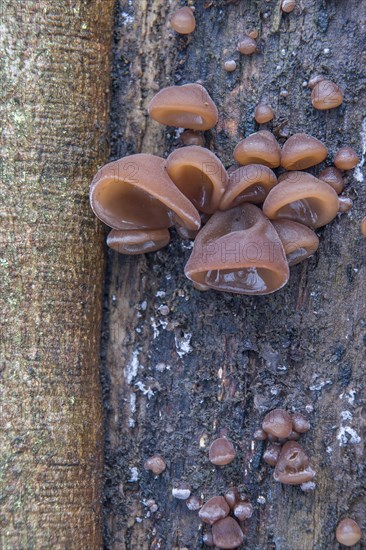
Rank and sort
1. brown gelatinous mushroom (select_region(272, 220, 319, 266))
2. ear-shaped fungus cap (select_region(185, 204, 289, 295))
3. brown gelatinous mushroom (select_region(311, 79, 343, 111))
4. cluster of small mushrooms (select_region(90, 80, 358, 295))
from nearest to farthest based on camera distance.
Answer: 1. ear-shaped fungus cap (select_region(185, 204, 289, 295))
2. cluster of small mushrooms (select_region(90, 80, 358, 295))
3. brown gelatinous mushroom (select_region(272, 220, 319, 266))
4. brown gelatinous mushroom (select_region(311, 79, 343, 111))

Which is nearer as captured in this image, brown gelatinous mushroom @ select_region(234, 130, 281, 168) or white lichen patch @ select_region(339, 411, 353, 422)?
brown gelatinous mushroom @ select_region(234, 130, 281, 168)

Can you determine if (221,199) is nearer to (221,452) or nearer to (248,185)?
(248,185)

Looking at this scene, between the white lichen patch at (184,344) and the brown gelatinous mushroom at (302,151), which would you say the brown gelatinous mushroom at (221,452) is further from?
the brown gelatinous mushroom at (302,151)

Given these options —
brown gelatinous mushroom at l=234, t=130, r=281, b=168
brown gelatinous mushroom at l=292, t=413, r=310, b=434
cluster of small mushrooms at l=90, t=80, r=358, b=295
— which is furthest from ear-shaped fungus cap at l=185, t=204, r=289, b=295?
brown gelatinous mushroom at l=292, t=413, r=310, b=434

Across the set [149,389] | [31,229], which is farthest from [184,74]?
[149,389]

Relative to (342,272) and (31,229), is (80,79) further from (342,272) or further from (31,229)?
(342,272)

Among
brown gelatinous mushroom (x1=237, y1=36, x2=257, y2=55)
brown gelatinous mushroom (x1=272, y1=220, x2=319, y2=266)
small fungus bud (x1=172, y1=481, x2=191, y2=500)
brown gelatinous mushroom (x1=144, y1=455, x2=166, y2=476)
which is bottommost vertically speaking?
small fungus bud (x1=172, y1=481, x2=191, y2=500)

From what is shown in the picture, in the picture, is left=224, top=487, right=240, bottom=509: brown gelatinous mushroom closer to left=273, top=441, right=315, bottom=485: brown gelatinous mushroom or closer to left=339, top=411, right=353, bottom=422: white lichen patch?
left=273, top=441, right=315, bottom=485: brown gelatinous mushroom

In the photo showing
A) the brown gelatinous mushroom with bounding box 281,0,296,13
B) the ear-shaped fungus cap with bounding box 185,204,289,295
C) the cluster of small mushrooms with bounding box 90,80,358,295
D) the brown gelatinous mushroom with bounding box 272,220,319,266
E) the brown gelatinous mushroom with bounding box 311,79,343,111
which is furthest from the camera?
the brown gelatinous mushroom with bounding box 281,0,296,13
